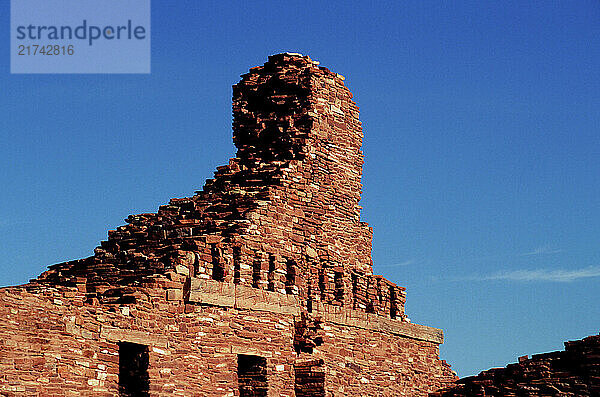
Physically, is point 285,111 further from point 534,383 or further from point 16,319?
point 16,319

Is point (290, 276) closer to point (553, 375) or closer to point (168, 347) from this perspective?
point (168, 347)

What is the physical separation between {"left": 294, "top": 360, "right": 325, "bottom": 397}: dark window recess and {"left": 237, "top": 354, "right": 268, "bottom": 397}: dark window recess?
1.32m

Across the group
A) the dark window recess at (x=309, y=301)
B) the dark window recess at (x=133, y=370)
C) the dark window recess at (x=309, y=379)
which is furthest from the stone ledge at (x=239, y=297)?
the dark window recess at (x=133, y=370)

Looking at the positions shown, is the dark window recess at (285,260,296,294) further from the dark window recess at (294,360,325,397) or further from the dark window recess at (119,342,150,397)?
the dark window recess at (119,342,150,397)

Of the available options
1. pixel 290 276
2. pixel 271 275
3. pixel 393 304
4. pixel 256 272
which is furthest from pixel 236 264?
pixel 393 304

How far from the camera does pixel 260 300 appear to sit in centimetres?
2827

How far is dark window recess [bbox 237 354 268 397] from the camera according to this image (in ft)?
91.4

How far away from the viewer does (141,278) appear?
26.9 metres

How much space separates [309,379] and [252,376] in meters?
1.76

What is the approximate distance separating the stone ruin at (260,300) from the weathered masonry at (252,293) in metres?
0.04

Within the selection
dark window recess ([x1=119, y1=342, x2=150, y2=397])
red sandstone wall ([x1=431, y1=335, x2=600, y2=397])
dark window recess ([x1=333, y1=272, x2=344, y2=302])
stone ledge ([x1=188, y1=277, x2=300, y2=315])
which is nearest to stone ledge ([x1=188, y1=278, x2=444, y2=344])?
stone ledge ([x1=188, y1=277, x2=300, y2=315])

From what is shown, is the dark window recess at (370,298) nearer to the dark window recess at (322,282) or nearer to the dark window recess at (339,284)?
the dark window recess at (339,284)

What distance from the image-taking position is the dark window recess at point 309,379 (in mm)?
29047

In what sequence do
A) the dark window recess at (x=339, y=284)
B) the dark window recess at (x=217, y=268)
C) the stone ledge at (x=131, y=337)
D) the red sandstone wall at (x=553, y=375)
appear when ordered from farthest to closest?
the dark window recess at (x=339, y=284), the red sandstone wall at (x=553, y=375), the dark window recess at (x=217, y=268), the stone ledge at (x=131, y=337)
